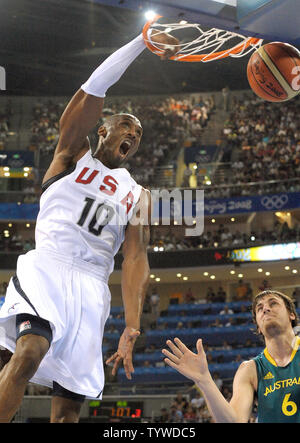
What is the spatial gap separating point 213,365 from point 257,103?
13.7 metres

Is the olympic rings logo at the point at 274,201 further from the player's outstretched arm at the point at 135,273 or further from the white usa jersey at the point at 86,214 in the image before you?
the white usa jersey at the point at 86,214

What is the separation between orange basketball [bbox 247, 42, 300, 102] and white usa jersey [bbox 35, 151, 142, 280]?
1.67 metres

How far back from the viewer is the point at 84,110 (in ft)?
11.7

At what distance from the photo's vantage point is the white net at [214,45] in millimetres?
4914

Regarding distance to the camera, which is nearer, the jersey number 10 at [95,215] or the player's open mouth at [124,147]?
the jersey number 10 at [95,215]

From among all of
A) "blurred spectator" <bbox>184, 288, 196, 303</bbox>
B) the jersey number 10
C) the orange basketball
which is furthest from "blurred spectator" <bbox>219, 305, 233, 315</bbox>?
the jersey number 10

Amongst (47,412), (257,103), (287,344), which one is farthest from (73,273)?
(257,103)

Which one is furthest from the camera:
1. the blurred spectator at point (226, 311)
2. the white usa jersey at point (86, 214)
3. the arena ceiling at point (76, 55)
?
the arena ceiling at point (76, 55)

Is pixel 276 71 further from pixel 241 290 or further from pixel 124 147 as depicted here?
pixel 241 290

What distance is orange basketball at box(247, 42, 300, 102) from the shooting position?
453 centimetres

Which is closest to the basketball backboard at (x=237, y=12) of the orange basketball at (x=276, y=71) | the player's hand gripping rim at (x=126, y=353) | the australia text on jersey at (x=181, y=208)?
the orange basketball at (x=276, y=71)

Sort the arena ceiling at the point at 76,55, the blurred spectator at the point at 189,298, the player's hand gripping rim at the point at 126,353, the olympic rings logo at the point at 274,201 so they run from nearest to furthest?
the player's hand gripping rim at the point at 126,353
the olympic rings logo at the point at 274,201
the arena ceiling at the point at 76,55
the blurred spectator at the point at 189,298

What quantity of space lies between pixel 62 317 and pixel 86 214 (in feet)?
2.16

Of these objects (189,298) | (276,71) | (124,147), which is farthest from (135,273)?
(189,298)
